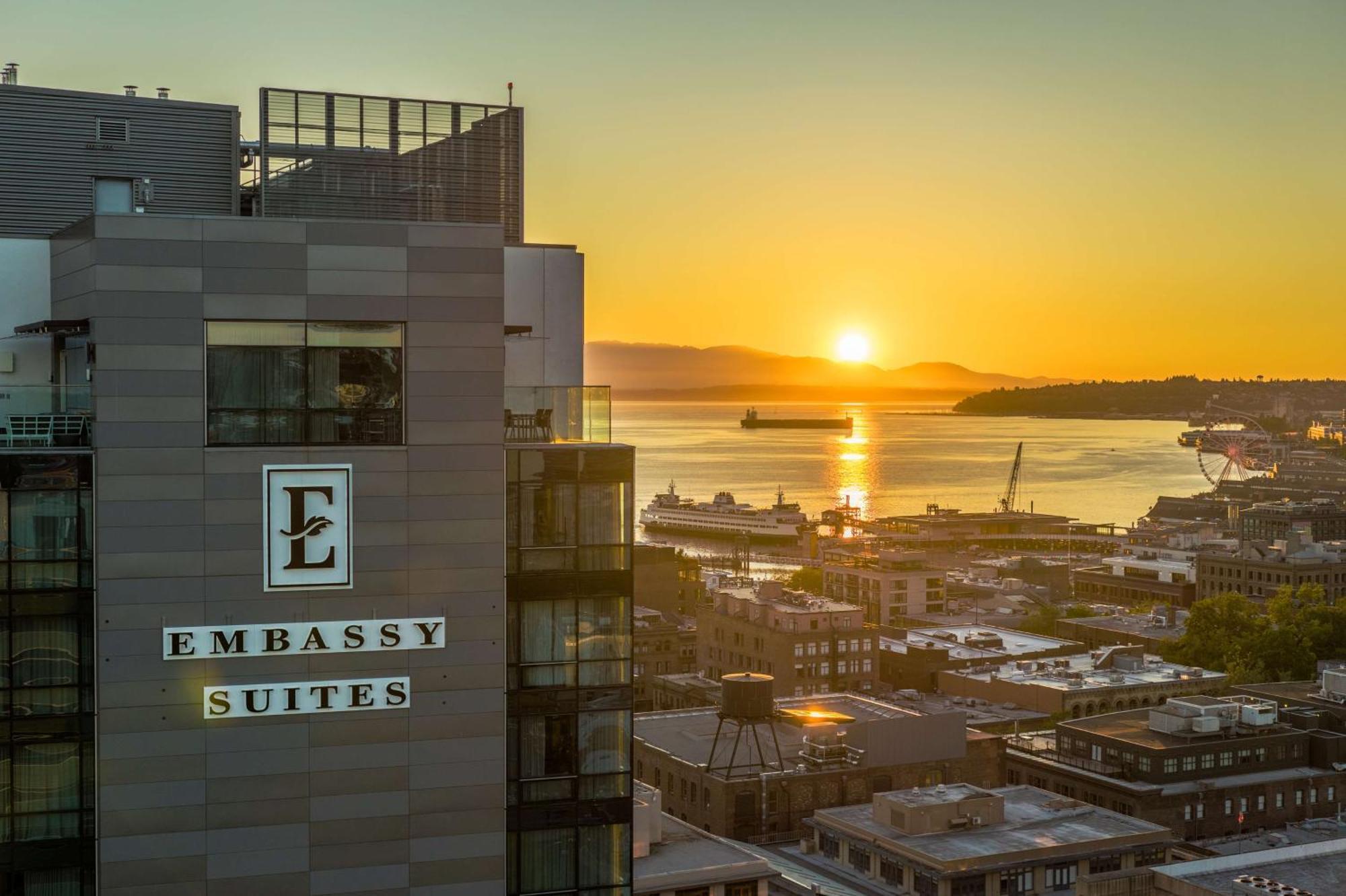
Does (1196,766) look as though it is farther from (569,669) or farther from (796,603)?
(569,669)

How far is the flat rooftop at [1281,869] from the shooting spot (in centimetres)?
3441

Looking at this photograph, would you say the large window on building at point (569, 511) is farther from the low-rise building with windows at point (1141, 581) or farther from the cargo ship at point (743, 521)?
the cargo ship at point (743, 521)

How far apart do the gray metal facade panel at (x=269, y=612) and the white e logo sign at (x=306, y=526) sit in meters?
0.11

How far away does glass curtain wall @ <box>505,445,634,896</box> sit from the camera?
576 inches

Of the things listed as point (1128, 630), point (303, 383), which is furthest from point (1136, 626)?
point (303, 383)

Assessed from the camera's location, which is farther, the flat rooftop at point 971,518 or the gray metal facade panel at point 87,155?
the flat rooftop at point 971,518

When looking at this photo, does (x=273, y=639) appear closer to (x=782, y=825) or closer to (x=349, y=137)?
(x=349, y=137)

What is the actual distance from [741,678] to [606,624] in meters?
37.1

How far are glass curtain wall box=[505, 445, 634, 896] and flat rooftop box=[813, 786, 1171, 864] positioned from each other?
2840 cm

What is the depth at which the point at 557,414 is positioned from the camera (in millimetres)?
15383

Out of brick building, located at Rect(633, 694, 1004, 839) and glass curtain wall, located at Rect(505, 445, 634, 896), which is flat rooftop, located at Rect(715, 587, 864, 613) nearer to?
brick building, located at Rect(633, 694, 1004, 839)

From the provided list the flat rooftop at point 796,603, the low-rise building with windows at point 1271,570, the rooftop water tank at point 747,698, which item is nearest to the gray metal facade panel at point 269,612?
the rooftop water tank at point 747,698

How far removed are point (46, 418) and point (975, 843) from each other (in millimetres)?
34323

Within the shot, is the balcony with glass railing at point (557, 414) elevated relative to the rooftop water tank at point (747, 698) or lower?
elevated
